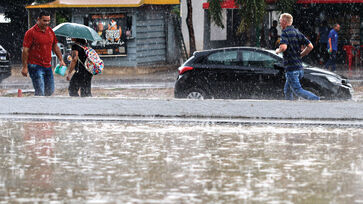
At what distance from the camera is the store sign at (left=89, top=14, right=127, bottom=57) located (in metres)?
29.3

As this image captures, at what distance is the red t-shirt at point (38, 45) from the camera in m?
14.0

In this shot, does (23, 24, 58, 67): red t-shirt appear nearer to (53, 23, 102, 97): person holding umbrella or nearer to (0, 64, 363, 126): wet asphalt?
(53, 23, 102, 97): person holding umbrella

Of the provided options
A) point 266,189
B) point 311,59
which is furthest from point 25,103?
point 311,59

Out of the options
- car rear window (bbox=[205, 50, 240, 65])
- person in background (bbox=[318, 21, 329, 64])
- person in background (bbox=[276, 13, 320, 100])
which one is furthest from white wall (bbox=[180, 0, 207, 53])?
person in background (bbox=[276, 13, 320, 100])

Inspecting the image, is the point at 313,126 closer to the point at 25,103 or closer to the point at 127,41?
the point at 25,103

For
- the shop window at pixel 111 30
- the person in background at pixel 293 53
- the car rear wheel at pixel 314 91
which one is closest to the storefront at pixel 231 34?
the shop window at pixel 111 30

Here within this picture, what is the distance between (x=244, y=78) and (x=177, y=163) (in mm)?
6906

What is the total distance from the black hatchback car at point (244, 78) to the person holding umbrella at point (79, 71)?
218 cm

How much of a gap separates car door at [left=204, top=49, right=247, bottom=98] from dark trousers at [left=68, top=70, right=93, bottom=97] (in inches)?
98.7

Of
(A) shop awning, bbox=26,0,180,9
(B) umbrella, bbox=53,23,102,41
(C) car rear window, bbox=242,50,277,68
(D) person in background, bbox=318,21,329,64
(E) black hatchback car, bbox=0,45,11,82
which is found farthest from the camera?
(D) person in background, bbox=318,21,329,64

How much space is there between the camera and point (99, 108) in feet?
45.9

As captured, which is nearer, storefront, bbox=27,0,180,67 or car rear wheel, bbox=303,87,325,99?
Result: car rear wheel, bbox=303,87,325,99

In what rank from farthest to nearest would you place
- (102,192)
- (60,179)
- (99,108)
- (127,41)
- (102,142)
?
(127,41), (99,108), (102,142), (60,179), (102,192)

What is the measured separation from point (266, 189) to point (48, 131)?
5.10m
